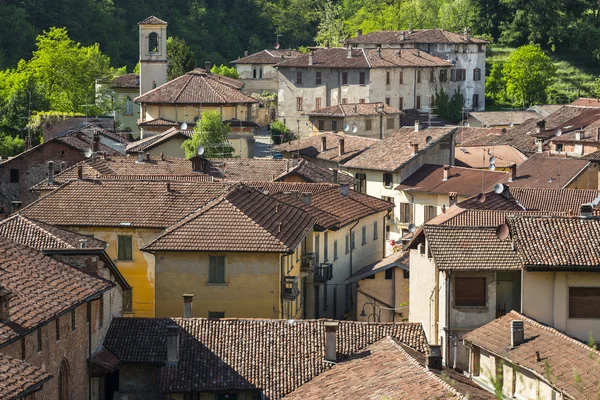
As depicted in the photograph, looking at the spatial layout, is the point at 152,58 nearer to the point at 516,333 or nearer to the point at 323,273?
the point at 323,273

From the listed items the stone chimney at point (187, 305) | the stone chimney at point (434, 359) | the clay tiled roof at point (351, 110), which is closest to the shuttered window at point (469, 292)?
the stone chimney at point (434, 359)

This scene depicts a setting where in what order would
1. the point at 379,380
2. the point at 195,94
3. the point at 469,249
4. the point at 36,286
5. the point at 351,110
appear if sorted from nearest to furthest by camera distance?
the point at 379,380 → the point at 36,286 → the point at 469,249 → the point at 195,94 → the point at 351,110

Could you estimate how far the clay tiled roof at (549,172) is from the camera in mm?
57597

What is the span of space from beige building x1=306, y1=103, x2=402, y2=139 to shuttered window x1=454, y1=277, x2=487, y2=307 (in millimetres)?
50357

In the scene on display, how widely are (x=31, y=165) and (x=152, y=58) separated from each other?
24.2 metres

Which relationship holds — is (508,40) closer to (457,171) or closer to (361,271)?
(457,171)

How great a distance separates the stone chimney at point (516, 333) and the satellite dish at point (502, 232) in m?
4.04

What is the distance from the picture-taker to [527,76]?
354 ft

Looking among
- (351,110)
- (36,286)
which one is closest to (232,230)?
(36,286)

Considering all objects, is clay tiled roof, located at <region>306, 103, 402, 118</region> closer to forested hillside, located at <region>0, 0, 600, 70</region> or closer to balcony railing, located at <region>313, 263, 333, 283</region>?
forested hillside, located at <region>0, 0, 600, 70</region>

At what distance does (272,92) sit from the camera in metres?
112

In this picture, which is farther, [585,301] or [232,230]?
[232,230]

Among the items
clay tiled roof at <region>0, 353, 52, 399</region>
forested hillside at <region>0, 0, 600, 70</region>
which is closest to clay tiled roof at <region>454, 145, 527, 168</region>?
forested hillside at <region>0, 0, 600, 70</region>

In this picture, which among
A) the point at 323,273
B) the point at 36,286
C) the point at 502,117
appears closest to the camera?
the point at 36,286
